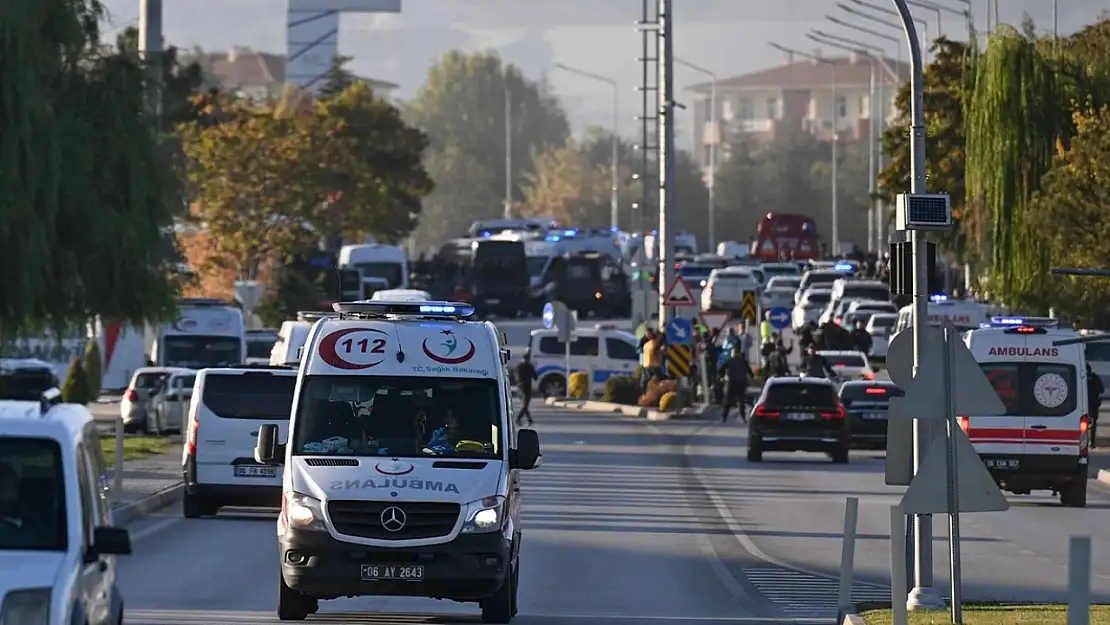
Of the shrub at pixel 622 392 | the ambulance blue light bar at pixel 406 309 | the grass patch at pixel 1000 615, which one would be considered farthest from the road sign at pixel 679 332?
the grass patch at pixel 1000 615

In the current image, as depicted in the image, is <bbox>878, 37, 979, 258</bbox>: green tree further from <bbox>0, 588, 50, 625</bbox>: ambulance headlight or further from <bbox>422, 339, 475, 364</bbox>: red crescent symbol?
<bbox>0, 588, 50, 625</bbox>: ambulance headlight

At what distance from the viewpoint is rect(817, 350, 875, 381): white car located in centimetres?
4657

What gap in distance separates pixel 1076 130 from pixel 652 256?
25.2m

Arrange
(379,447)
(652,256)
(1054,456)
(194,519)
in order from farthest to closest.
A: (652,256)
(1054,456)
(194,519)
(379,447)

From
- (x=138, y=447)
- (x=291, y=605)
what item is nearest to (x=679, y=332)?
(x=138, y=447)

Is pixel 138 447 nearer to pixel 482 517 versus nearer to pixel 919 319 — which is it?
pixel 919 319

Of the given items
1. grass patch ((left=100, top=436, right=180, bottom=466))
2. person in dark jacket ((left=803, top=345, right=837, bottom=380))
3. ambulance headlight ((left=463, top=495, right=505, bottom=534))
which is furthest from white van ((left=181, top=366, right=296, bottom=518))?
person in dark jacket ((left=803, top=345, right=837, bottom=380))

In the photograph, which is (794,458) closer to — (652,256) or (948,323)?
(948,323)

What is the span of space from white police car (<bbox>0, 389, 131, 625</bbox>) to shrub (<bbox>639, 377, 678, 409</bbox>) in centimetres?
4080

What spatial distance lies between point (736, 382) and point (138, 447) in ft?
49.1

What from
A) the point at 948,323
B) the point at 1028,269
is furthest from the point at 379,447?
the point at 1028,269

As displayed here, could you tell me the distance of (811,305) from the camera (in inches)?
2948

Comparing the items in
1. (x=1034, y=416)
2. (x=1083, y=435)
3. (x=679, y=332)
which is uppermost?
(x=679, y=332)

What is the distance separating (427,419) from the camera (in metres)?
16.1
